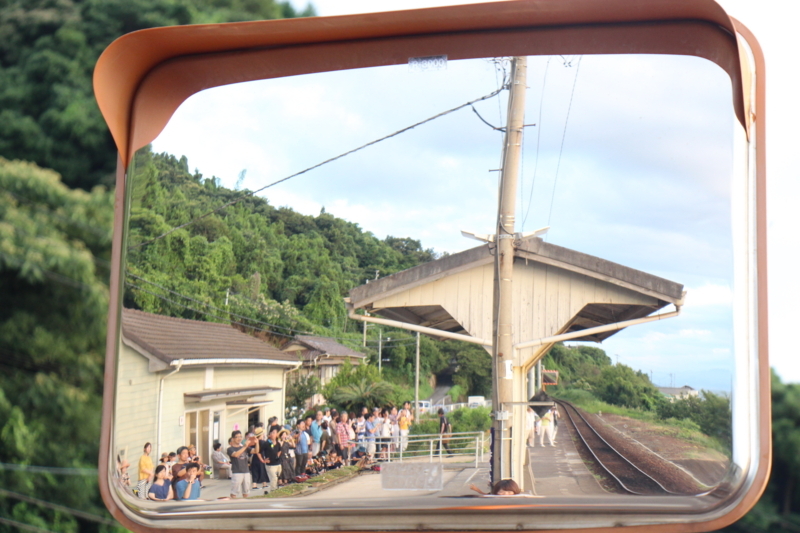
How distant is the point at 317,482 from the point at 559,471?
0.99 ft

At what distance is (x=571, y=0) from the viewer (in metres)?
0.68

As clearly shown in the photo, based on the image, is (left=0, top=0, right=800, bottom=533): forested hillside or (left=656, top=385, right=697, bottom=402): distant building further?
(left=0, top=0, right=800, bottom=533): forested hillside

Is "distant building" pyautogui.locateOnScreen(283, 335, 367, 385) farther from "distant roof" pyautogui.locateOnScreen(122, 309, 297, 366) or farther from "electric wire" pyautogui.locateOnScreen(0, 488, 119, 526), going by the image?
"electric wire" pyautogui.locateOnScreen(0, 488, 119, 526)

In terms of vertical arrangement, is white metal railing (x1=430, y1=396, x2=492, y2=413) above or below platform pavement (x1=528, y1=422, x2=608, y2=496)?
above

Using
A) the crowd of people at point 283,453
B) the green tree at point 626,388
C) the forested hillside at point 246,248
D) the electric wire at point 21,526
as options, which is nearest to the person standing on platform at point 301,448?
the crowd of people at point 283,453

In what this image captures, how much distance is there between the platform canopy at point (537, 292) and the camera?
0.66 m

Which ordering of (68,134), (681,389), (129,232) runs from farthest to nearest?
1. (68,134)
2. (129,232)
3. (681,389)

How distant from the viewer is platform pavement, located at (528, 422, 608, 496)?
0.71m

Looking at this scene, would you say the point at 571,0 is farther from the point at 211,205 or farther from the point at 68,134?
the point at 68,134

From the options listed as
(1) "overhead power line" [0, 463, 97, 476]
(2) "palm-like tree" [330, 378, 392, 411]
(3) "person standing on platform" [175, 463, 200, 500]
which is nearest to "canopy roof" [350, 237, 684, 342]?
(2) "palm-like tree" [330, 378, 392, 411]

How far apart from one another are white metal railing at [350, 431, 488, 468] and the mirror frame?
0.49ft

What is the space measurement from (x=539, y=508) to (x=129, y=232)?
0.63 m

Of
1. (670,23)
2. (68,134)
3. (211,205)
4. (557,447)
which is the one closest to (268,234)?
(211,205)

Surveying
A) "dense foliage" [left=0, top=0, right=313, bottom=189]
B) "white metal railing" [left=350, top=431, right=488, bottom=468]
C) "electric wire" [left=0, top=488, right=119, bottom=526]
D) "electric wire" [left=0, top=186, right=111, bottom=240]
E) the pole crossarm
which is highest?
"dense foliage" [left=0, top=0, right=313, bottom=189]
